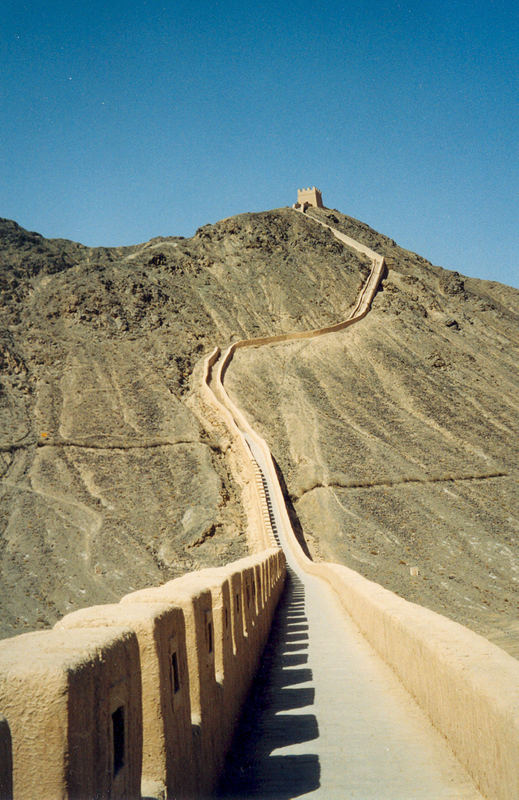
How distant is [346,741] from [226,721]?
965 millimetres

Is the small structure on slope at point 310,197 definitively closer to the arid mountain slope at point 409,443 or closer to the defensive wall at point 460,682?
the arid mountain slope at point 409,443

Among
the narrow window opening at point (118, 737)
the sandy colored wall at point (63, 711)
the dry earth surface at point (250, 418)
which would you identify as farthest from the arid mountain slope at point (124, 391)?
the sandy colored wall at point (63, 711)

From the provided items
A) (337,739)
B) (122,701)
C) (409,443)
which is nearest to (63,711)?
(122,701)

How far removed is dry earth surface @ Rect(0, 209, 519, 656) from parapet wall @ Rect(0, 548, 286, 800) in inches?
653

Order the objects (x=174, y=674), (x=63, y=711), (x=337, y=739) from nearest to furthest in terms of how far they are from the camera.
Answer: (x=63, y=711) → (x=174, y=674) → (x=337, y=739)

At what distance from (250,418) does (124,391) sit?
22.8 feet

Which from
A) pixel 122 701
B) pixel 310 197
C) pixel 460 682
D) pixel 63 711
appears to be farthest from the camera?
pixel 310 197

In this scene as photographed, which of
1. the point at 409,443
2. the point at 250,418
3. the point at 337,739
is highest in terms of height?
the point at 250,418

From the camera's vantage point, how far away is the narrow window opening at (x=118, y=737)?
2943mm

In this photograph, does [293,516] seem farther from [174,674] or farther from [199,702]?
[174,674]

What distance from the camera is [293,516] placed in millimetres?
33344

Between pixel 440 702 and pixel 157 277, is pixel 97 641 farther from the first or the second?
pixel 157 277

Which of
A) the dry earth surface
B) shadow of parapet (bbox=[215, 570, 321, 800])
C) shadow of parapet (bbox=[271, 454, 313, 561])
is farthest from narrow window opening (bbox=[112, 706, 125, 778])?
shadow of parapet (bbox=[271, 454, 313, 561])

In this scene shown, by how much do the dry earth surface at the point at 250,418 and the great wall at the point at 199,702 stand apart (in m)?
14.7
